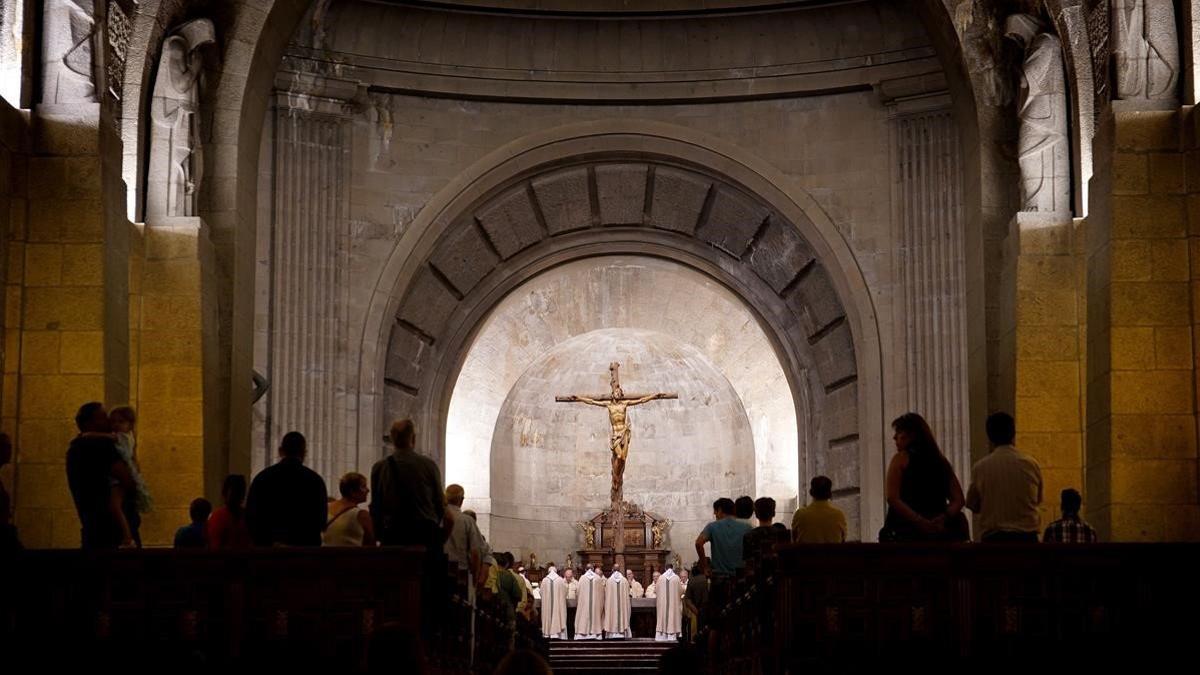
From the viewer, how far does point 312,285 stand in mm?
17000

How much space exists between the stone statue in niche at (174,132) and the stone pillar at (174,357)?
17 cm

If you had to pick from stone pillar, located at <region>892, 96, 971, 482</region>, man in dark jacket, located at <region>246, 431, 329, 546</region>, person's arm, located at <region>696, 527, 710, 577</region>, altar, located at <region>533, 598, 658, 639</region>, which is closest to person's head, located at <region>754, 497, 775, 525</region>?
person's arm, located at <region>696, 527, 710, 577</region>

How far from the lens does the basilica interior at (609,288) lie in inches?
310

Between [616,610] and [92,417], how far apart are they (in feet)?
50.1

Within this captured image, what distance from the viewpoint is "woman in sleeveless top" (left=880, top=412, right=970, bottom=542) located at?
327 inches

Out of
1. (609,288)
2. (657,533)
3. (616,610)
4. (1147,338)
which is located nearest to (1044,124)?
(1147,338)

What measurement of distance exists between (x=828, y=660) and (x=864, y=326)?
9.76m

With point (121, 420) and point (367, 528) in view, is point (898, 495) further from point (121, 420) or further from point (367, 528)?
point (121, 420)

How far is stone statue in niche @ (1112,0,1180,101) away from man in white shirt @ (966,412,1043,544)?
2.42m

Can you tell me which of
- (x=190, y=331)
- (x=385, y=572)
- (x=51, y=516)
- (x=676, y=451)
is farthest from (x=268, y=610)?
(x=676, y=451)

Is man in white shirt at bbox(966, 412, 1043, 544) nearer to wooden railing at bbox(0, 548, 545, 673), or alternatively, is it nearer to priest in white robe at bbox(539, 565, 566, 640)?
wooden railing at bbox(0, 548, 545, 673)

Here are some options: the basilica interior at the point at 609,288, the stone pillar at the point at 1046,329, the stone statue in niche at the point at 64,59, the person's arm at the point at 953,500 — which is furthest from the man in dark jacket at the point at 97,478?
the stone pillar at the point at 1046,329

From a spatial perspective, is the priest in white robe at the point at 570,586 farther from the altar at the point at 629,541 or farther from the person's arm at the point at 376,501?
the person's arm at the point at 376,501

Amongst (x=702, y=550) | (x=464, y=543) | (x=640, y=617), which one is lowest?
(x=640, y=617)
